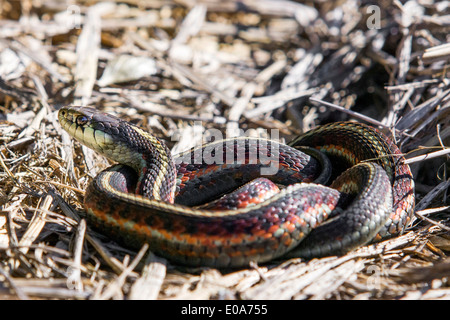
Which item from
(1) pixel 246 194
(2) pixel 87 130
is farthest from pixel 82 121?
(1) pixel 246 194

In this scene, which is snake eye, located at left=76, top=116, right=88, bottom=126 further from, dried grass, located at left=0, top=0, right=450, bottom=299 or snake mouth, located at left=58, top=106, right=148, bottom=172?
dried grass, located at left=0, top=0, right=450, bottom=299

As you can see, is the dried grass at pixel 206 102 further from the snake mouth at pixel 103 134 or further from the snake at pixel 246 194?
the snake mouth at pixel 103 134

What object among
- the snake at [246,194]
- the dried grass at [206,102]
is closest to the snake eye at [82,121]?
the snake at [246,194]

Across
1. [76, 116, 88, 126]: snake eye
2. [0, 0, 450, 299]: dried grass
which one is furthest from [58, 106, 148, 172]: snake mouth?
[0, 0, 450, 299]: dried grass

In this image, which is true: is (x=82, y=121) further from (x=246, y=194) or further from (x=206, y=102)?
(x=206, y=102)

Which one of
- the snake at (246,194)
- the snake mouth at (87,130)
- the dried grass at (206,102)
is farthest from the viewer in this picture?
the snake mouth at (87,130)
